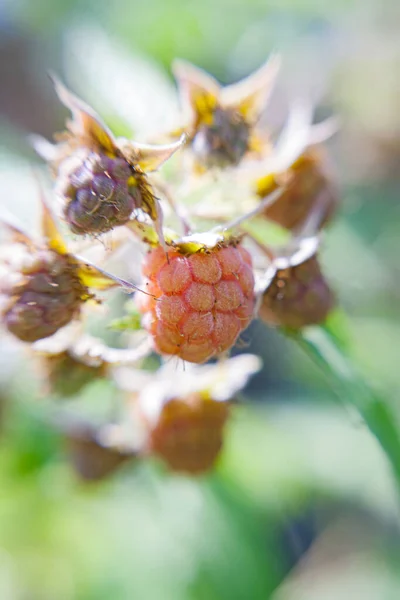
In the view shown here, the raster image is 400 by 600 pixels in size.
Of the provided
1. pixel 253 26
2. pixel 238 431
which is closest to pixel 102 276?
pixel 238 431

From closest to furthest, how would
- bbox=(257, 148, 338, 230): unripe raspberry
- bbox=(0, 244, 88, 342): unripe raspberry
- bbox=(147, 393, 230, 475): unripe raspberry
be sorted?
bbox=(0, 244, 88, 342): unripe raspberry < bbox=(257, 148, 338, 230): unripe raspberry < bbox=(147, 393, 230, 475): unripe raspberry

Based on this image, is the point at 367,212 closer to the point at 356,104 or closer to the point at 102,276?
the point at 356,104

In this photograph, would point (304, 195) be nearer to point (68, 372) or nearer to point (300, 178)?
point (300, 178)

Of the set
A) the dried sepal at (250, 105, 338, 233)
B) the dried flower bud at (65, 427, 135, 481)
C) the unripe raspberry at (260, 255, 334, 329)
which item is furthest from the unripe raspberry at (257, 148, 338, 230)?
the dried flower bud at (65, 427, 135, 481)

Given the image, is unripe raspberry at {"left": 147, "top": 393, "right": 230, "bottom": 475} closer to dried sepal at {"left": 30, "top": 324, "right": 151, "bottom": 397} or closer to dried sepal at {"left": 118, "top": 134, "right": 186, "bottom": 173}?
dried sepal at {"left": 30, "top": 324, "right": 151, "bottom": 397}

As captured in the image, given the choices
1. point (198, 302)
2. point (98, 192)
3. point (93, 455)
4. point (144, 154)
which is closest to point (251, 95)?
point (144, 154)

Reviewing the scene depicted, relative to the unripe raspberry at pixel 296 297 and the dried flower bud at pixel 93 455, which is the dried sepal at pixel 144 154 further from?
the dried flower bud at pixel 93 455
